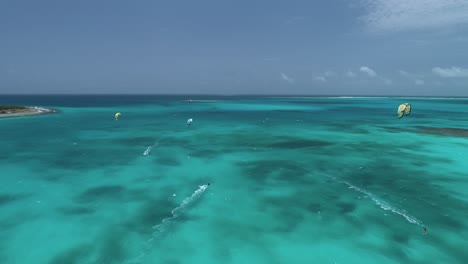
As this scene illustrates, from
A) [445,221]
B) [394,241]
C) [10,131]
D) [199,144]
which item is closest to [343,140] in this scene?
[199,144]

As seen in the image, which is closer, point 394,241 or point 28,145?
point 394,241

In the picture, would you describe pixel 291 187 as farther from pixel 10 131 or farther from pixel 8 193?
pixel 10 131

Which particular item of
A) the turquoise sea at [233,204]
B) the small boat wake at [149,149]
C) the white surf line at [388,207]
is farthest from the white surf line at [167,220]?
the small boat wake at [149,149]

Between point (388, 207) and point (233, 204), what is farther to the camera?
point (233, 204)

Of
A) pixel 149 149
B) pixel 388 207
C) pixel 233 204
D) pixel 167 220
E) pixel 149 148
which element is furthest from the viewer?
pixel 149 148

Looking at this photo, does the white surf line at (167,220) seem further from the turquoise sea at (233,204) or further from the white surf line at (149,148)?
the white surf line at (149,148)

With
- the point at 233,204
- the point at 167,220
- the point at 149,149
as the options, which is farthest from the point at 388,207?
the point at 149,149

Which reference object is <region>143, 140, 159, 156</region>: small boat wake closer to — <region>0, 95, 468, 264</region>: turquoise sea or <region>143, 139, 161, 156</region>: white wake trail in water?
<region>143, 139, 161, 156</region>: white wake trail in water

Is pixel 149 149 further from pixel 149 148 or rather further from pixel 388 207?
pixel 388 207

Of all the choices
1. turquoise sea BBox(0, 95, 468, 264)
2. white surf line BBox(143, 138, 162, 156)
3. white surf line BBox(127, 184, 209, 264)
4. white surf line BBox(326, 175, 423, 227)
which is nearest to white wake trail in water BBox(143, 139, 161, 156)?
white surf line BBox(143, 138, 162, 156)
